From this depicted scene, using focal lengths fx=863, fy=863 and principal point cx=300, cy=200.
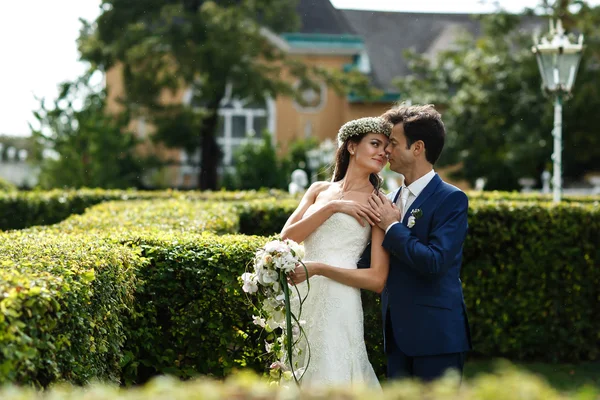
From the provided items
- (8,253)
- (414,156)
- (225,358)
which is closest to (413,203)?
(414,156)

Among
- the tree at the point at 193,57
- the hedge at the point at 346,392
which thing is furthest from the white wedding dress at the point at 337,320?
the tree at the point at 193,57

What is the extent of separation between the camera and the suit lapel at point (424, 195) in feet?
16.4

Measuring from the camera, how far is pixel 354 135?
5270 mm

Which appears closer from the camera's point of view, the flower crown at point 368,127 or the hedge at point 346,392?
the hedge at point 346,392

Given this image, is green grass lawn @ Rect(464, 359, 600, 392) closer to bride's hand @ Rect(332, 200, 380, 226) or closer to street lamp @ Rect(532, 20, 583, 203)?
street lamp @ Rect(532, 20, 583, 203)

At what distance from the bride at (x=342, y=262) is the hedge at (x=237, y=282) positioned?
31.7 inches

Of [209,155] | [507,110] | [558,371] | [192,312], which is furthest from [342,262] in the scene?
[507,110]

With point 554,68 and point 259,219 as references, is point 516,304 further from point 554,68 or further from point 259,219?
point 554,68

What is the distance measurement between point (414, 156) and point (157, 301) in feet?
7.06

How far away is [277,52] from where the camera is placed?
97.7 ft

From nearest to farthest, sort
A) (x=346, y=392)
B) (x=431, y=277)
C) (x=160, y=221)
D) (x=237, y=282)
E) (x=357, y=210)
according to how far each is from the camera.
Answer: (x=346, y=392)
(x=431, y=277)
(x=357, y=210)
(x=237, y=282)
(x=160, y=221)

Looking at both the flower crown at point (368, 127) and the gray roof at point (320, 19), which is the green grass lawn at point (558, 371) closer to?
the flower crown at point (368, 127)

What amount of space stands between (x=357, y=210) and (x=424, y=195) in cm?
41

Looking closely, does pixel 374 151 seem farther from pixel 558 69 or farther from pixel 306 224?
pixel 558 69
